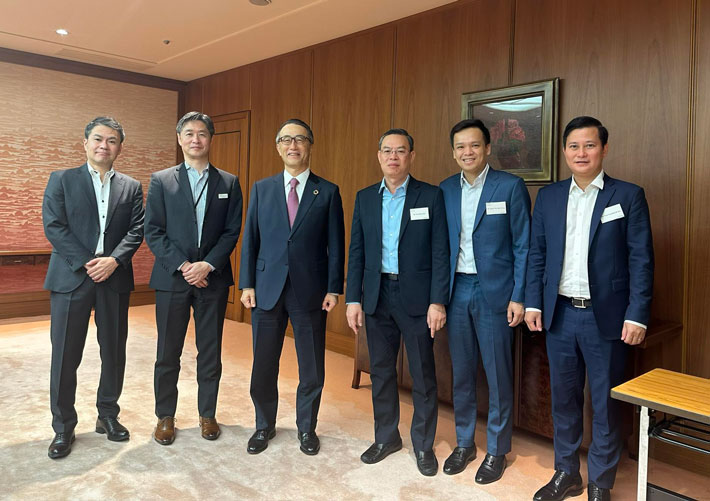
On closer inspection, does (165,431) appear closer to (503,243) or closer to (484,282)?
(484,282)

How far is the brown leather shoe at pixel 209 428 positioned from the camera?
317 cm

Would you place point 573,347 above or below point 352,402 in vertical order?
above

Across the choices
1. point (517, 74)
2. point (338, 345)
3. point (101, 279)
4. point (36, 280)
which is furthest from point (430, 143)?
point (36, 280)

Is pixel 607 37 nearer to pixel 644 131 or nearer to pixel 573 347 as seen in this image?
pixel 644 131

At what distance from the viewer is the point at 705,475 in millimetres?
2990

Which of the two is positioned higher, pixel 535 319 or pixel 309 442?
pixel 535 319

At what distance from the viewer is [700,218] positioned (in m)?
3.07

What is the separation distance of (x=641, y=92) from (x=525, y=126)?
0.79 metres

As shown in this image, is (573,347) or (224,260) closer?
(573,347)

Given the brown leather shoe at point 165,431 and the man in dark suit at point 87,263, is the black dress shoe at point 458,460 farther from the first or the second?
the man in dark suit at point 87,263

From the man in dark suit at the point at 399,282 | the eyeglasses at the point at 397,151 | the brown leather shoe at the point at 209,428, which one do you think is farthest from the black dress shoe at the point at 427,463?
the eyeglasses at the point at 397,151

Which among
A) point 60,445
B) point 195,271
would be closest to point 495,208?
point 195,271

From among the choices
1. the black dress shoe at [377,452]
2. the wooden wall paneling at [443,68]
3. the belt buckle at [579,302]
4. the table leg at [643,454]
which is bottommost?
the black dress shoe at [377,452]

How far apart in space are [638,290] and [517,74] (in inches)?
86.0
